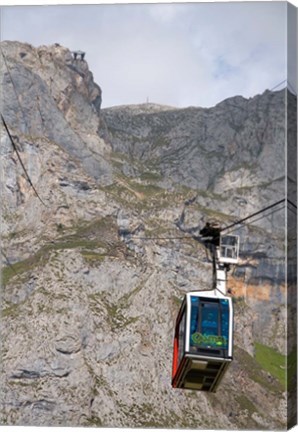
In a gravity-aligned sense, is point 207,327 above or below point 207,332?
above

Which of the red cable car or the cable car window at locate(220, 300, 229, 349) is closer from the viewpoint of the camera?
the red cable car

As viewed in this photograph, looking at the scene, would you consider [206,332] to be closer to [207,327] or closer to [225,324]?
[207,327]

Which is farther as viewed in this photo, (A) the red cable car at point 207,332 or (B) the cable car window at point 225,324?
(B) the cable car window at point 225,324

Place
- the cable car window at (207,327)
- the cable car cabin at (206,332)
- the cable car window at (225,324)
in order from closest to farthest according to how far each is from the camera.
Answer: the cable car cabin at (206,332), the cable car window at (207,327), the cable car window at (225,324)

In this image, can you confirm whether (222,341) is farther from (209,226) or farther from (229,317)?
(209,226)

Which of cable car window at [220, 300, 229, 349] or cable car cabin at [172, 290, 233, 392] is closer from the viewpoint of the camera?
cable car cabin at [172, 290, 233, 392]

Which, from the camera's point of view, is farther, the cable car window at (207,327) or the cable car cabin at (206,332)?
the cable car window at (207,327)

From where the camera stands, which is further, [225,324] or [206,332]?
[225,324]

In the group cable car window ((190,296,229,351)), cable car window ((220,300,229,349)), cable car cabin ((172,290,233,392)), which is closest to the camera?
cable car cabin ((172,290,233,392))

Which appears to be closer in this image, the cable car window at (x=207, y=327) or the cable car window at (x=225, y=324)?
the cable car window at (x=207, y=327)

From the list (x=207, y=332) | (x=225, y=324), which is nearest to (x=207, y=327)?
(x=207, y=332)

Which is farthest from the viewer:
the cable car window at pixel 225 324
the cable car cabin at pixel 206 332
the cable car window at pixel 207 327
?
the cable car window at pixel 225 324

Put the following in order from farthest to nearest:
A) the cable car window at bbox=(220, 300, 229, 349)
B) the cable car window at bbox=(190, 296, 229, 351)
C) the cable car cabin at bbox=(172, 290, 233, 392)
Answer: the cable car window at bbox=(220, 300, 229, 349)
the cable car window at bbox=(190, 296, 229, 351)
the cable car cabin at bbox=(172, 290, 233, 392)

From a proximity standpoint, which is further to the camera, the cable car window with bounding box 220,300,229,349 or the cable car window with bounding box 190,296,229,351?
the cable car window with bounding box 220,300,229,349
